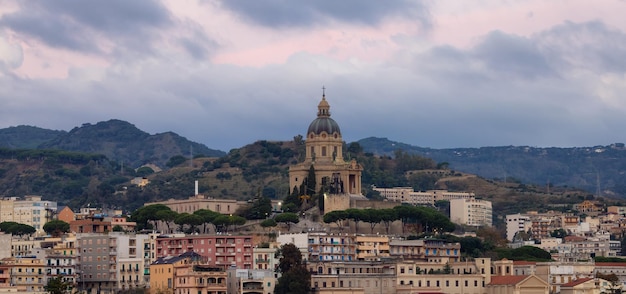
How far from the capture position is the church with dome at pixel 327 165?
136750mm

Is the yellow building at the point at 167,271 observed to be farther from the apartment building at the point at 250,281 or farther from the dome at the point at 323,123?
the dome at the point at 323,123

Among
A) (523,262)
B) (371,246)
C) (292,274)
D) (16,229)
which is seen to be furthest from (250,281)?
(16,229)

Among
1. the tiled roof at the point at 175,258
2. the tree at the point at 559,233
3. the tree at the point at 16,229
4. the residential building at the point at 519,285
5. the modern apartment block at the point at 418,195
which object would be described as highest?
the modern apartment block at the point at 418,195

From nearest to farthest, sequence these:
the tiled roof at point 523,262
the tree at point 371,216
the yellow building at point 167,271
Result: the yellow building at point 167,271 < the tiled roof at point 523,262 < the tree at point 371,216

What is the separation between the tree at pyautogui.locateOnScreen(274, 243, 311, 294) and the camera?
99.7 m

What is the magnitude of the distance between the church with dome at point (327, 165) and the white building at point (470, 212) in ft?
84.8

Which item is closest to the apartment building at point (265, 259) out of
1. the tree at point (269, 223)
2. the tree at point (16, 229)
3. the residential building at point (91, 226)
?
the tree at point (269, 223)

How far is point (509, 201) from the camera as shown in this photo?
192 m

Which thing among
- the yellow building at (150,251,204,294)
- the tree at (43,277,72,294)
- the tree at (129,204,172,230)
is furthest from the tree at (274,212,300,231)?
the tree at (43,277,72,294)

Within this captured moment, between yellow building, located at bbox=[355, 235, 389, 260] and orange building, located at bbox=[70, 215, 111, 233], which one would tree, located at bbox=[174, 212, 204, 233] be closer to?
orange building, located at bbox=[70, 215, 111, 233]

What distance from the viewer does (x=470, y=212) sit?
168 m

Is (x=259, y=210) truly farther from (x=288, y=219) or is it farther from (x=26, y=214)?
(x=26, y=214)

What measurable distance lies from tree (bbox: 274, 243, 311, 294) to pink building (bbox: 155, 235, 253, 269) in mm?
6796

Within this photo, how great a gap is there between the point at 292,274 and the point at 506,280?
14281 millimetres
